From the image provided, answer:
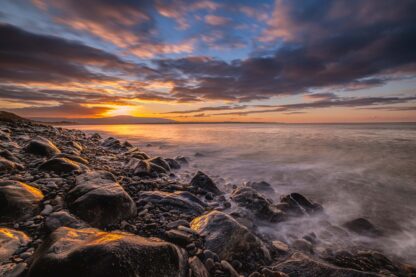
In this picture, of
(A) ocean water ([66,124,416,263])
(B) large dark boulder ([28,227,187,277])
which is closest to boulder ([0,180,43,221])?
(B) large dark boulder ([28,227,187,277])

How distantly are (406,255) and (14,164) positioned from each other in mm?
8573

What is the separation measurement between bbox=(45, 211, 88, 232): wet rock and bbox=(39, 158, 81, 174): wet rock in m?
2.43

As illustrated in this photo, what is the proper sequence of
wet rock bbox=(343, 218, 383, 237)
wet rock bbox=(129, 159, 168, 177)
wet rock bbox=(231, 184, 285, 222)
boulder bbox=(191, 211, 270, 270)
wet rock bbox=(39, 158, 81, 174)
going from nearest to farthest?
1. boulder bbox=(191, 211, 270, 270)
2. wet rock bbox=(343, 218, 383, 237)
3. wet rock bbox=(231, 184, 285, 222)
4. wet rock bbox=(39, 158, 81, 174)
5. wet rock bbox=(129, 159, 168, 177)

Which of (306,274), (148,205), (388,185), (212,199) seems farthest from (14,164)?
(388,185)

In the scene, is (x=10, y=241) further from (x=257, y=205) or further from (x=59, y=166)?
(x=257, y=205)

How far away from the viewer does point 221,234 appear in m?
3.13

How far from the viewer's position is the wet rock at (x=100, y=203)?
309cm

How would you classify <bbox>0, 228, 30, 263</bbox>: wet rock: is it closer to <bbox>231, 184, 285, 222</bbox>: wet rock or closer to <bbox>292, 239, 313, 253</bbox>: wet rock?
<bbox>292, 239, 313, 253</bbox>: wet rock

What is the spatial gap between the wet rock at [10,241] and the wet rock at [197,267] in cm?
188

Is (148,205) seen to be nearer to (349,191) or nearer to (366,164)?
(349,191)

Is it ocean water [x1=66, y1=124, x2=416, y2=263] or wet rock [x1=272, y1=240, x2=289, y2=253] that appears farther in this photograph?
ocean water [x1=66, y1=124, x2=416, y2=263]

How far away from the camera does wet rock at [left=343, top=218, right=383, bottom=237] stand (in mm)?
4470

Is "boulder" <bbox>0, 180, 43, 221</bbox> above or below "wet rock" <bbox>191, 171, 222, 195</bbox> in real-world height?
above

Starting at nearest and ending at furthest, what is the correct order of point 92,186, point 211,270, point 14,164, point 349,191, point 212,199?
1. point 211,270
2. point 92,186
3. point 14,164
4. point 212,199
5. point 349,191
